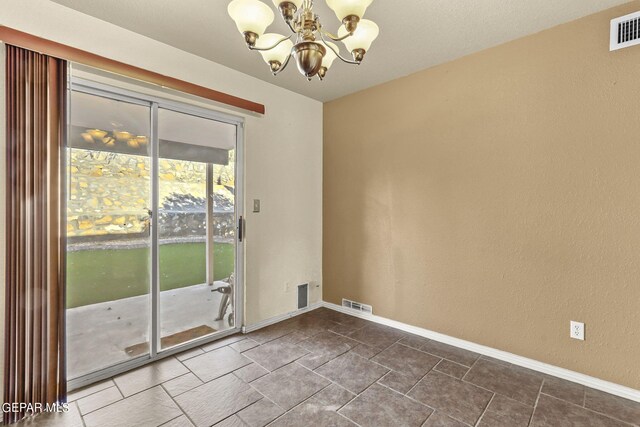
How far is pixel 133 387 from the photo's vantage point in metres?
2.14

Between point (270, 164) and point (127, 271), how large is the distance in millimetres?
1679

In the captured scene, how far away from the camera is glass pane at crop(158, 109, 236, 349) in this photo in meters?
2.63

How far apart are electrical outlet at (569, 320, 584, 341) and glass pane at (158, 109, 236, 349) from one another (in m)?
2.91

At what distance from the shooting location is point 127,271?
2.44 meters

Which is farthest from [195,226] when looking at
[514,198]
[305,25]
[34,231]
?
[514,198]

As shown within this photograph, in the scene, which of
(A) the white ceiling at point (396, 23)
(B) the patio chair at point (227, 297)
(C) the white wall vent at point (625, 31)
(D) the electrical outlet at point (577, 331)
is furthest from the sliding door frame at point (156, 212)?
(C) the white wall vent at point (625, 31)

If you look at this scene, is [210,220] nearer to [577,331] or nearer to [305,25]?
[305,25]

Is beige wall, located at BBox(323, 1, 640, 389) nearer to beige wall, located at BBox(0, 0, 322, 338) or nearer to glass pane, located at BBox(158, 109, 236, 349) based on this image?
beige wall, located at BBox(0, 0, 322, 338)

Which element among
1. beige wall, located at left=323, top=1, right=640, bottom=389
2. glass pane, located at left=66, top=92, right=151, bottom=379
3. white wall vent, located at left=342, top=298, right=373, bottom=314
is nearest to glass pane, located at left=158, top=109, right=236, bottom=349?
glass pane, located at left=66, top=92, right=151, bottom=379

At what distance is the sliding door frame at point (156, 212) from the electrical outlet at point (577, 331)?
9.21 ft

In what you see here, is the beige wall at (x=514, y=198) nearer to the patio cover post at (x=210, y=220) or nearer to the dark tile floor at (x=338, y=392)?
the dark tile floor at (x=338, y=392)

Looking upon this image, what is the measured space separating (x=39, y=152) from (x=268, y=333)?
235 centimetres

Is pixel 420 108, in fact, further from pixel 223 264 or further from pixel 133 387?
pixel 133 387

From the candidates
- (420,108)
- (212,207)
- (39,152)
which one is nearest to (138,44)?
(39,152)
